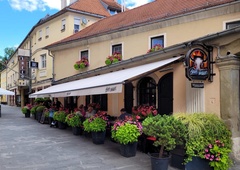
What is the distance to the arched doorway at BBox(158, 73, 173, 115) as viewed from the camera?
9961mm

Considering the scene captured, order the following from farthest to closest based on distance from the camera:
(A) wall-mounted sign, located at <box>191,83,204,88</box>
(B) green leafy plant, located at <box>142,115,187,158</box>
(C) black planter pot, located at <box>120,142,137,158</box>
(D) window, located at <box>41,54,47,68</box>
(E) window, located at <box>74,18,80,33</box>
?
(D) window, located at <box>41,54,47,68</box> → (E) window, located at <box>74,18,80,33</box> → (C) black planter pot, located at <box>120,142,137,158</box> → (A) wall-mounted sign, located at <box>191,83,204,88</box> → (B) green leafy plant, located at <box>142,115,187,158</box>

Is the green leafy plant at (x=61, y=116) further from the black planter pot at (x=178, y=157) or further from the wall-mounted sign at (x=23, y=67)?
the wall-mounted sign at (x=23, y=67)

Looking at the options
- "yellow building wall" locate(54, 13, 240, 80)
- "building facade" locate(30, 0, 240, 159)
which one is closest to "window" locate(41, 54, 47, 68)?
"building facade" locate(30, 0, 240, 159)

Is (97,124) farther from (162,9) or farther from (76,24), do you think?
(76,24)

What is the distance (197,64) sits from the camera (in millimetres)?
7141

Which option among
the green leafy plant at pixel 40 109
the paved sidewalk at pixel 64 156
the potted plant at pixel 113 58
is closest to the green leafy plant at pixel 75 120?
the paved sidewalk at pixel 64 156

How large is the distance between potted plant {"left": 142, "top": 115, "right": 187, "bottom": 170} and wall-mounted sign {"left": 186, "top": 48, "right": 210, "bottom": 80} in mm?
1538

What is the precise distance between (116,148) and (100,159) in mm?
1659

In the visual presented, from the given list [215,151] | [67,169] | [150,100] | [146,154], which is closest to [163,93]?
[150,100]

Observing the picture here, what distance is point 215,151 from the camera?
6016 mm

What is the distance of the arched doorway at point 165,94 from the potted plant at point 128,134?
2.37 meters

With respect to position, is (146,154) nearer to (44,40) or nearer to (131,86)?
(131,86)

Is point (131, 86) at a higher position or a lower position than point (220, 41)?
lower

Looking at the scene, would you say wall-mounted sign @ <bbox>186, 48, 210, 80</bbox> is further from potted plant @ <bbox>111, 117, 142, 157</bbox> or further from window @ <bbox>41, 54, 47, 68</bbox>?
window @ <bbox>41, 54, 47, 68</bbox>
